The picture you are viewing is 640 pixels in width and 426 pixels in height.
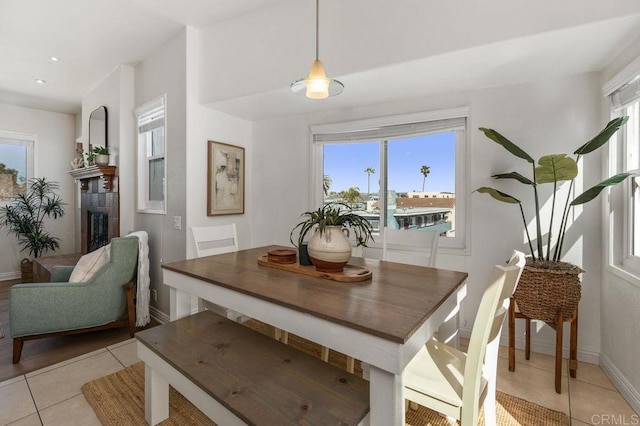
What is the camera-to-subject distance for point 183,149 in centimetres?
289

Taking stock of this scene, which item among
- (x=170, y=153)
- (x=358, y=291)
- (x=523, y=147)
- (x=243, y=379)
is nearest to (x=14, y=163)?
(x=170, y=153)

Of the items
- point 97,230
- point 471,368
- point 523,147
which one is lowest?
point 471,368

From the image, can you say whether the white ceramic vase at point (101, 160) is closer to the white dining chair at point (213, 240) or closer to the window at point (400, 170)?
the white dining chair at point (213, 240)

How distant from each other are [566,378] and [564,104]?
195 cm

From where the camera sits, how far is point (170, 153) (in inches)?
120

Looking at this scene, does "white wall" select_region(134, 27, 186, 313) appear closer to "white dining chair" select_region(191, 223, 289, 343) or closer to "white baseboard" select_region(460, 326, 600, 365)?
"white dining chair" select_region(191, 223, 289, 343)

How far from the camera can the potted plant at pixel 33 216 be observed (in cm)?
471

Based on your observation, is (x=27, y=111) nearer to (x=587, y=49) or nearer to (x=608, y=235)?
(x=587, y=49)

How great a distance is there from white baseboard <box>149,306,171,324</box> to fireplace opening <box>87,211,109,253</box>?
1360 mm

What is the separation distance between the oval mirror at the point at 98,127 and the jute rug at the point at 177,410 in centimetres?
315

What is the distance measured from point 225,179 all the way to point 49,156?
4.30 m

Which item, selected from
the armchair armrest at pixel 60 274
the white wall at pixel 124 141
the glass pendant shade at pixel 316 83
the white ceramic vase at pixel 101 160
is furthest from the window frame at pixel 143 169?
the glass pendant shade at pixel 316 83

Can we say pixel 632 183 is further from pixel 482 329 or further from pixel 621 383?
pixel 482 329

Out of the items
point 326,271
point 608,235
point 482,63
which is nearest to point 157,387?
point 326,271
